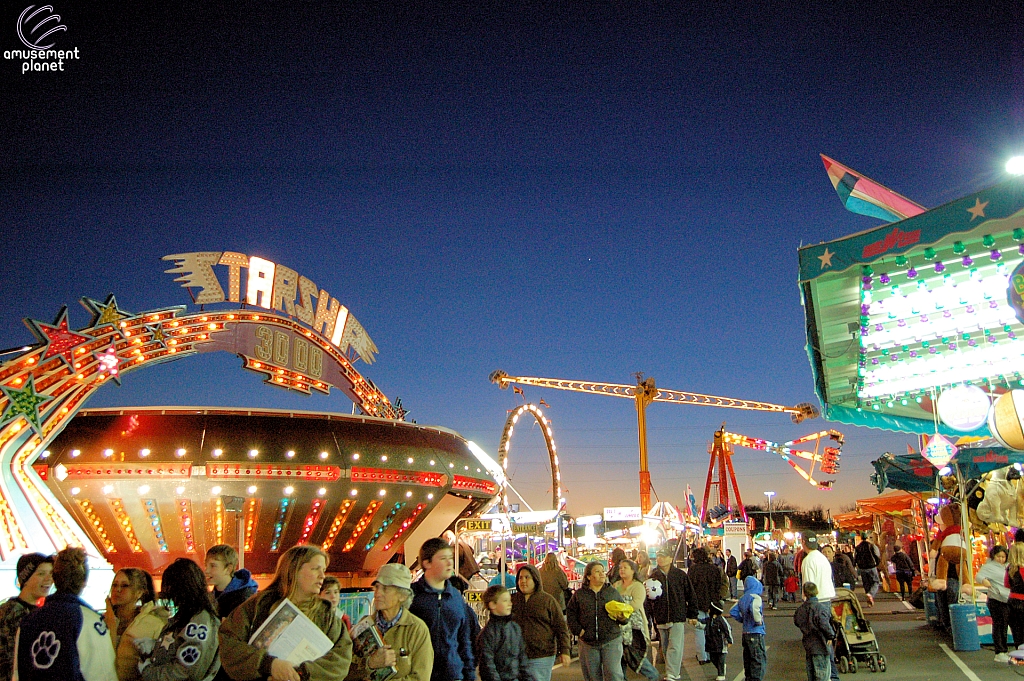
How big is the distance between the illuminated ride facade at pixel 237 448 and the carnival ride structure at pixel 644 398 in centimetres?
2780

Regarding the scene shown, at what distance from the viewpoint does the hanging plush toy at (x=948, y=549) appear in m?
12.3

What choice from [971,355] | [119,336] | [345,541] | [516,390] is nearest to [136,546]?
[345,541]

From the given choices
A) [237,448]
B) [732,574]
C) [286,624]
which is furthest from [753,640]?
A: [237,448]

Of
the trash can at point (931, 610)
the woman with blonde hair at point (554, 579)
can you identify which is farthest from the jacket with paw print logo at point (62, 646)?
the trash can at point (931, 610)

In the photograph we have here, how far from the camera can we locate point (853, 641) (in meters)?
9.74

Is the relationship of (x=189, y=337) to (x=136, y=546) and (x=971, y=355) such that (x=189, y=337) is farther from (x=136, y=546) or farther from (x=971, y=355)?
(x=971, y=355)

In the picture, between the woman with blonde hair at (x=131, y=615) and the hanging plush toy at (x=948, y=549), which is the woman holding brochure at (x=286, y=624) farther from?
the hanging plush toy at (x=948, y=549)

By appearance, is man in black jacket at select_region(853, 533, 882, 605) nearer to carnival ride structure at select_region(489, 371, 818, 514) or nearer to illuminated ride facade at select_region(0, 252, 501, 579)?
illuminated ride facade at select_region(0, 252, 501, 579)

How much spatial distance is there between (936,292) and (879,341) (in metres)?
1.66

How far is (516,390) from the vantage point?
68.3 metres

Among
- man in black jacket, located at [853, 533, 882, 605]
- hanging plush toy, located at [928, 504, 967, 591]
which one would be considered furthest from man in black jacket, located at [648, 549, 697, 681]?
man in black jacket, located at [853, 533, 882, 605]

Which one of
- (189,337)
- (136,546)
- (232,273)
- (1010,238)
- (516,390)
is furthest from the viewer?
(516,390)

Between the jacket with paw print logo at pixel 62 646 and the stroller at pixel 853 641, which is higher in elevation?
the jacket with paw print logo at pixel 62 646

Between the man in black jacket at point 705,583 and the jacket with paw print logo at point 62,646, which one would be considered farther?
the man in black jacket at point 705,583
